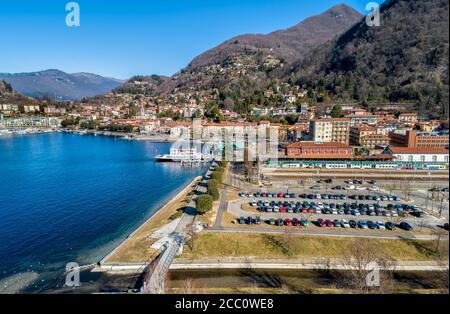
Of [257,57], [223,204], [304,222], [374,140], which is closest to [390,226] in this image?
[304,222]

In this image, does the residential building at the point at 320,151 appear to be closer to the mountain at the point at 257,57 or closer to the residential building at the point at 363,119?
the residential building at the point at 363,119

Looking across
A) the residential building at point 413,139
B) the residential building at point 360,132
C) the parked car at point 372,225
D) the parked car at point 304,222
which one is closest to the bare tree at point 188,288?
the parked car at point 304,222

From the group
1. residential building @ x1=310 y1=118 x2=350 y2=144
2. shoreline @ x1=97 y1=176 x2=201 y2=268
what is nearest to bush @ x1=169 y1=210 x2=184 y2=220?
shoreline @ x1=97 y1=176 x2=201 y2=268

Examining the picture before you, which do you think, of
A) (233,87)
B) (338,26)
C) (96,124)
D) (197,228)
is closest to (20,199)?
(197,228)

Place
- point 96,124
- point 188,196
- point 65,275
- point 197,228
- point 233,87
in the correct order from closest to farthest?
1. point 65,275
2. point 197,228
3. point 188,196
4. point 96,124
5. point 233,87

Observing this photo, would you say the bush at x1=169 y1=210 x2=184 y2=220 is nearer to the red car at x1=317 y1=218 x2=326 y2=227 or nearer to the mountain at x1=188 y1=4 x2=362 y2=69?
the red car at x1=317 y1=218 x2=326 y2=227

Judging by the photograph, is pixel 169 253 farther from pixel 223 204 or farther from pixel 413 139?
pixel 413 139
